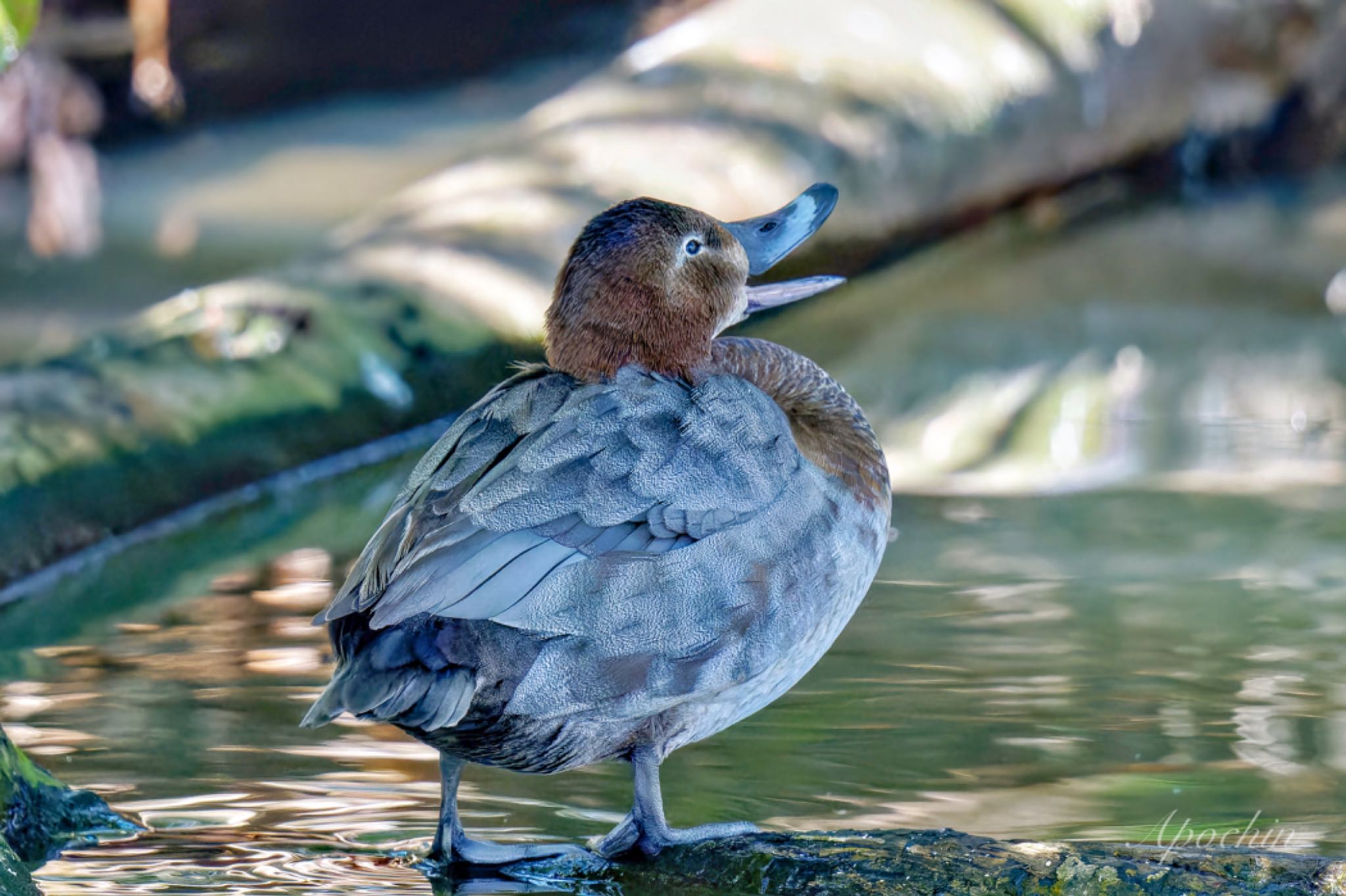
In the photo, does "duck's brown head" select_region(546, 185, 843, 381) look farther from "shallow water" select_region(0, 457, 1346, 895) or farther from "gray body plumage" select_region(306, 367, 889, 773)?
"shallow water" select_region(0, 457, 1346, 895)

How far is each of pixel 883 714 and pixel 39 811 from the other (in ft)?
5.04

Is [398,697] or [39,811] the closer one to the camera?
[398,697]

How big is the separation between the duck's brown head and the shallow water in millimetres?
768

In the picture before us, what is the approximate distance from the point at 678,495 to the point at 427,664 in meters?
0.46

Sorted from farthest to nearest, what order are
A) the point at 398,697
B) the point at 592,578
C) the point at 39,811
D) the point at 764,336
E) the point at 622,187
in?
the point at 764,336 → the point at 622,187 → the point at 39,811 → the point at 592,578 → the point at 398,697

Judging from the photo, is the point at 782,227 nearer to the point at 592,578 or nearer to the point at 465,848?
the point at 592,578

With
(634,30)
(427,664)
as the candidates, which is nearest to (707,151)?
(634,30)

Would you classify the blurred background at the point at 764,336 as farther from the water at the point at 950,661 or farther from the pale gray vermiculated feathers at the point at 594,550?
the pale gray vermiculated feathers at the point at 594,550

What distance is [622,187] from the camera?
6.60 metres

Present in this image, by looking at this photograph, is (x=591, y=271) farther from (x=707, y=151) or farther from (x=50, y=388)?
(x=707, y=151)

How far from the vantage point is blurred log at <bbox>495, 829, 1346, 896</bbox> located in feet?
7.63

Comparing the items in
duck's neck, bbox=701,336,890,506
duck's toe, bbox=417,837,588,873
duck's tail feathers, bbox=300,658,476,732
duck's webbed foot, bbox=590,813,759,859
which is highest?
duck's neck, bbox=701,336,890,506

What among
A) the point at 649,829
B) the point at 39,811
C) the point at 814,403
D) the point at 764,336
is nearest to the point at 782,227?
the point at 814,403

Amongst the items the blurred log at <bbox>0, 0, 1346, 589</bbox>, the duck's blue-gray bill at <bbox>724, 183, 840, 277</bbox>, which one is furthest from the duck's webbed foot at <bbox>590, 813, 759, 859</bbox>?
the blurred log at <bbox>0, 0, 1346, 589</bbox>
